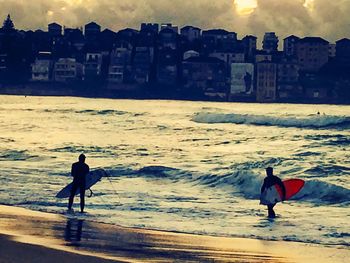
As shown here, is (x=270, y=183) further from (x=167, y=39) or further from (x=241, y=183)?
(x=167, y=39)

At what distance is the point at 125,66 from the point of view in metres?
161

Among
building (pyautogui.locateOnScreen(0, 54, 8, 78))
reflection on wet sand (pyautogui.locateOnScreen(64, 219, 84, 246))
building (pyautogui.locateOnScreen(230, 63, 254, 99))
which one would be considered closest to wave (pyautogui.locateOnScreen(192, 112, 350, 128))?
reflection on wet sand (pyautogui.locateOnScreen(64, 219, 84, 246))

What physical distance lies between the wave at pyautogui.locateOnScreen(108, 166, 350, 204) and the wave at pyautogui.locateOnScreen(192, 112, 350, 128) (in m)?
40.4

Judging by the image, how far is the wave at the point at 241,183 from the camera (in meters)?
21.5

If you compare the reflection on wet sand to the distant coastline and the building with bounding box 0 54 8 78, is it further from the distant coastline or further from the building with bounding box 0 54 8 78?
the building with bounding box 0 54 8 78

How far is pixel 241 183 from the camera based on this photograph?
24.7 metres

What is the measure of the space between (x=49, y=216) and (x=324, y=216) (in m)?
5.64

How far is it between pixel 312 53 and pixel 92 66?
40.9m

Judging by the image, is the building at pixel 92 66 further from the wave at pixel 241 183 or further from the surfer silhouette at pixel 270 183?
the surfer silhouette at pixel 270 183

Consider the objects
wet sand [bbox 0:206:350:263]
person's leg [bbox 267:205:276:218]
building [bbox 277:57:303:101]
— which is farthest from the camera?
building [bbox 277:57:303:101]

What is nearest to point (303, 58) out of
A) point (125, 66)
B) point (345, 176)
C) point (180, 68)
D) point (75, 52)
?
point (180, 68)

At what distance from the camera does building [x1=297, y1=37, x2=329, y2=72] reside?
533 feet

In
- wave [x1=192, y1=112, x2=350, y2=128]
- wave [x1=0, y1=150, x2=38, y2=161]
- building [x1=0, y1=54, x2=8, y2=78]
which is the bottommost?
wave [x1=0, y1=150, x2=38, y2=161]

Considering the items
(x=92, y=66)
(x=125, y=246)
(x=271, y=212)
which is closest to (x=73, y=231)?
(x=125, y=246)
